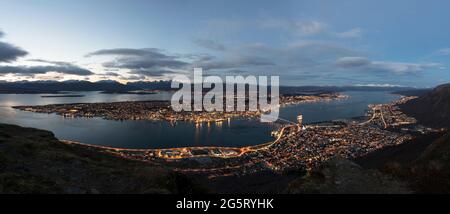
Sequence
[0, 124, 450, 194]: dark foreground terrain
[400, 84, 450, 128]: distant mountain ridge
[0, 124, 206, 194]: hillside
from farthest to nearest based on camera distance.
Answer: [400, 84, 450, 128]: distant mountain ridge
[0, 124, 206, 194]: hillside
[0, 124, 450, 194]: dark foreground terrain

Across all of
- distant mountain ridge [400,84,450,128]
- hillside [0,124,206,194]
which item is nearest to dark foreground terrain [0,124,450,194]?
hillside [0,124,206,194]

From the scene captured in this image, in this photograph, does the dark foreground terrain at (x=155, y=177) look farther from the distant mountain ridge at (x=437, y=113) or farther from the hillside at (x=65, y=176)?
the distant mountain ridge at (x=437, y=113)

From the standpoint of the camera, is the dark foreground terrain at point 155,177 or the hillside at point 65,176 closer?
the dark foreground terrain at point 155,177

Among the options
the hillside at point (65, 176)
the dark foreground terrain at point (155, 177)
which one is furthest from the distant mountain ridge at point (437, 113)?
the hillside at point (65, 176)

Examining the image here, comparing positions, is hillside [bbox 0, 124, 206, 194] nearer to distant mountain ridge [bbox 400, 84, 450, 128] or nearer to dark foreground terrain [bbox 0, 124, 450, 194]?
dark foreground terrain [bbox 0, 124, 450, 194]

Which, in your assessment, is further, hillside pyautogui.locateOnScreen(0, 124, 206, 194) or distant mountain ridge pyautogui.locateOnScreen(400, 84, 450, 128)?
distant mountain ridge pyautogui.locateOnScreen(400, 84, 450, 128)

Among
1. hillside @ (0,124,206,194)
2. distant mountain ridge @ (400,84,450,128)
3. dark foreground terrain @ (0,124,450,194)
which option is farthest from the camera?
distant mountain ridge @ (400,84,450,128)

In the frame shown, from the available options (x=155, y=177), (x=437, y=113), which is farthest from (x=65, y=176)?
(x=437, y=113)

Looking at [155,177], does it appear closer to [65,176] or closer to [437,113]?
[65,176]
